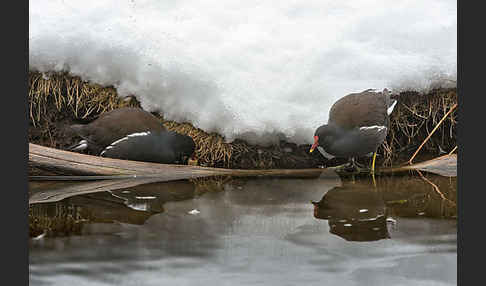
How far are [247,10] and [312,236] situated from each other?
3.97 meters

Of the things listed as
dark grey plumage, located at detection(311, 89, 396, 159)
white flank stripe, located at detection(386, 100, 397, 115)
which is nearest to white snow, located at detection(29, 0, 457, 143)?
white flank stripe, located at detection(386, 100, 397, 115)

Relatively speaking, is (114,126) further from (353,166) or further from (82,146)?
(353,166)

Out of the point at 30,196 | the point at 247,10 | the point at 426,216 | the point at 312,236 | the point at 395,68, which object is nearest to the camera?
the point at 312,236

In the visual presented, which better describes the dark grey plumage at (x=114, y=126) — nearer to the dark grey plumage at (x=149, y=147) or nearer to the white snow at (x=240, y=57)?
the dark grey plumage at (x=149, y=147)

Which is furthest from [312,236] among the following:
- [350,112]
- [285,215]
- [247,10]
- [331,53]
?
[247,10]

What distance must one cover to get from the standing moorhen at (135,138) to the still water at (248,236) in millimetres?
940

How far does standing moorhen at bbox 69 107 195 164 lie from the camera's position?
5.85m

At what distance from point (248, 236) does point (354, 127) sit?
2.47 metres

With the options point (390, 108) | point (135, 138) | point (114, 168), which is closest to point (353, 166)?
point (390, 108)

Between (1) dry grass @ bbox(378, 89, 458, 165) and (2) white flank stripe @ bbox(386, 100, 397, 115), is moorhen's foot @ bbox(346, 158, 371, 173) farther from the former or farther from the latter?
(2) white flank stripe @ bbox(386, 100, 397, 115)

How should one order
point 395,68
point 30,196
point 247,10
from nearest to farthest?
point 30,196, point 395,68, point 247,10

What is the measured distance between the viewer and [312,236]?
3.46 meters

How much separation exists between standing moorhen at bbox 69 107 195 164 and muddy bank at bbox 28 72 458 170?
1.48 ft

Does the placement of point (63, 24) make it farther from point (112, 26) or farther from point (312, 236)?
point (312, 236)
